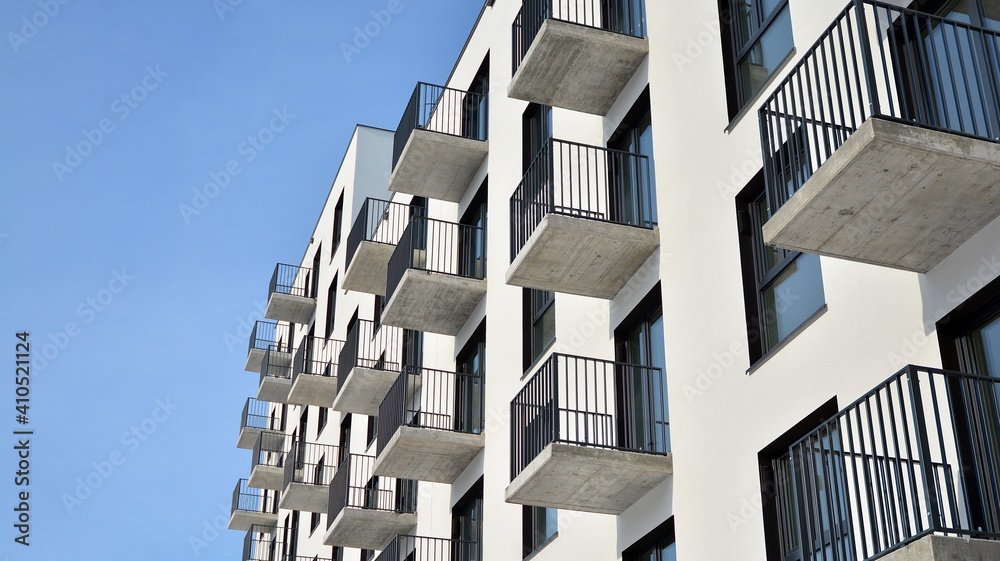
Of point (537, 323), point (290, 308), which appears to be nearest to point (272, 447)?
point (290, 308)

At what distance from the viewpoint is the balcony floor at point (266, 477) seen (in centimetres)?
4131

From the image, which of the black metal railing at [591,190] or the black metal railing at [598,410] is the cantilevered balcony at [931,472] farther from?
the black metal railing at [591,190]

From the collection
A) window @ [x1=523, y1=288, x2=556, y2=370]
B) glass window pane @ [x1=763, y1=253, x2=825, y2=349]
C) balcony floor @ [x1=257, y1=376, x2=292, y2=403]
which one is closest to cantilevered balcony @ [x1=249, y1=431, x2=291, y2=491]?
balcony floor @ [x1=257, y1=376, x2=292, y2=403]

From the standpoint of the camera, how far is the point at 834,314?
11227mm

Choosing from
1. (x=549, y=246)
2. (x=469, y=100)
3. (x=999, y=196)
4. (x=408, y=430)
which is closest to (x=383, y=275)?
(x=469, y=100)

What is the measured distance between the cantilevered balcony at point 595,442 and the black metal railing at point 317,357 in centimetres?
1950

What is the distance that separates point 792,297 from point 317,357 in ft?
88.1

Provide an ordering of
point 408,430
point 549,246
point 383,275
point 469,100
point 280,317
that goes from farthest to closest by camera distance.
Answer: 1. point 280,317
2. point 383,275
3. point 469,100
4. point 408,430
5. point 549,246

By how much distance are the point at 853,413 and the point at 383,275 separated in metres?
20.3

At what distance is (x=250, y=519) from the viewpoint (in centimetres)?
4419

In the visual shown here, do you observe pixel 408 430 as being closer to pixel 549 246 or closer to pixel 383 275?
pixel 549 246

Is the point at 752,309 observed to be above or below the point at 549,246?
below

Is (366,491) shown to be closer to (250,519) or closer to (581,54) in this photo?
(581,54)

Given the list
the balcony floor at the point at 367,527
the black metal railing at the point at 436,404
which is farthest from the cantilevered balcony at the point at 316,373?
the black metal railing at the point at 436,404
